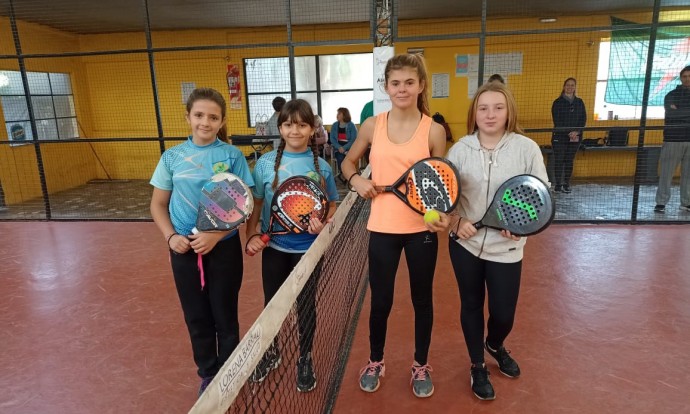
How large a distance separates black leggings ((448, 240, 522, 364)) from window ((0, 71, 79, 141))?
7.63m

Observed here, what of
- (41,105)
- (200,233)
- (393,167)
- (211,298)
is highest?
(41,105)

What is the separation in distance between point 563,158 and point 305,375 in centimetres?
653

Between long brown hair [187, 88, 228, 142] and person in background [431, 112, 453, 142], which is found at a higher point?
long brown hair [187, 88, 228, 142]

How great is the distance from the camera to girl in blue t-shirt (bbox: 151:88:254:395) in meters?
2.04

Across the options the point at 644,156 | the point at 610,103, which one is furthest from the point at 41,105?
the point at 644,156

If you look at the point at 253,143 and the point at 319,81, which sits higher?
the point at 319,81

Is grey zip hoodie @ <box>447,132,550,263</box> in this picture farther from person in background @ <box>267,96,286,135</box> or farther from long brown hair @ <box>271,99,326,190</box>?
person in background @ <box>267,96,286,135</box>

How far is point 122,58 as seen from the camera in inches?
381

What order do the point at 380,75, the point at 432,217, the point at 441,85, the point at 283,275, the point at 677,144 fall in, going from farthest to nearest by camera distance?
the point at 441,85 < the point at 677,144 < the point at 380,75 < the point at 283,275 < the point at 432,217

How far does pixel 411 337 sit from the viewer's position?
116 inches

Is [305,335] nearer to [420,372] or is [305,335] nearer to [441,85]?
[420,372]

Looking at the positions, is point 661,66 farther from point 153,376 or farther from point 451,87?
point 153,376

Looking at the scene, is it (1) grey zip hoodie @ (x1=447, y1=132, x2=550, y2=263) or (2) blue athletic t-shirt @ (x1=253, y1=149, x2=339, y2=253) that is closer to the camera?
(1) grey zip hoodie @ (x1=447, y1=132, x2=550, y2=263)

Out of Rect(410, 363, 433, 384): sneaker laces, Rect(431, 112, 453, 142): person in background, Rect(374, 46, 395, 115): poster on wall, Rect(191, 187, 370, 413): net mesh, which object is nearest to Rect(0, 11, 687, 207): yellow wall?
Rect(431, 112, 453, 142): person in background
